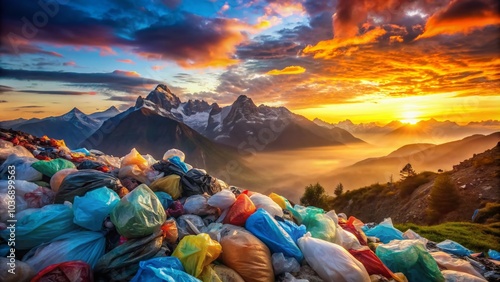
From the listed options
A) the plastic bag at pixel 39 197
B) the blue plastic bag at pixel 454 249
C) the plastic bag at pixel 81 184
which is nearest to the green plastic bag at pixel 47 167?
the plastic bag at pixel 39 197

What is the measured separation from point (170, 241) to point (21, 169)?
3.43 meters

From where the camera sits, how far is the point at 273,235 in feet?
13.6

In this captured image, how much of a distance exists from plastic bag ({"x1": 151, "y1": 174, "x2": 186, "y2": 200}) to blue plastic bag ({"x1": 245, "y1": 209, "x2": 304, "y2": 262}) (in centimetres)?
167

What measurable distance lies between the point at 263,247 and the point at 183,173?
2468mm

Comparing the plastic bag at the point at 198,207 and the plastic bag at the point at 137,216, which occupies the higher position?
the plastic bag at the point at 137,216

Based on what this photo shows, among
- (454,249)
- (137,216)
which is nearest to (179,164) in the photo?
(137,216)

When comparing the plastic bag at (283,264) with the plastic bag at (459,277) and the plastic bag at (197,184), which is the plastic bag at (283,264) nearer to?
the plastic bag at (197,184)

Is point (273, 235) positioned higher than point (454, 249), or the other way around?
point (273, 235)

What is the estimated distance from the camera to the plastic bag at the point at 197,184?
545 centimetres

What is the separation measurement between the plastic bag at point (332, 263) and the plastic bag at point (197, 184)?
215 cm

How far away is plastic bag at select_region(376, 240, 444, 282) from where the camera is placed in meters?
4.41

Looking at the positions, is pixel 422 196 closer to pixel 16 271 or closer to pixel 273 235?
pixel 273 235

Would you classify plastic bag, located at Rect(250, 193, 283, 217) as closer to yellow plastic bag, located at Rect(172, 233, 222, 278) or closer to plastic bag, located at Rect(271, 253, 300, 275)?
plastic bag, located at Rect(271, 253, 300, 275)

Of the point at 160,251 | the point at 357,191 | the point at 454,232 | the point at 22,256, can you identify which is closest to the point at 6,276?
the point at 22,256
